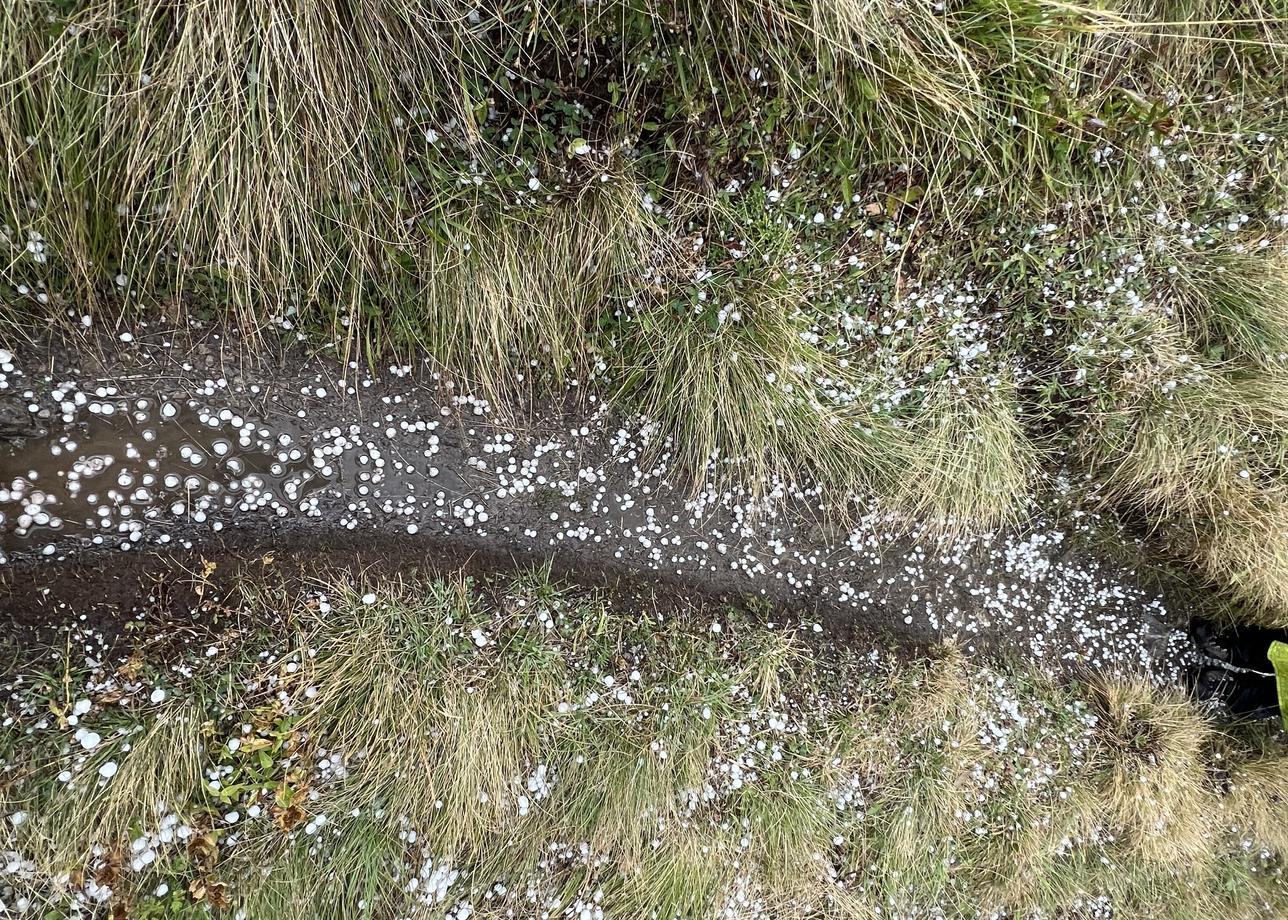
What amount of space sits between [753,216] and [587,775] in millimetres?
2381

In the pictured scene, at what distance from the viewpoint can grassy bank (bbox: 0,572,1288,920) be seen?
2.23m

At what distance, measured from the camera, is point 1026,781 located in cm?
292

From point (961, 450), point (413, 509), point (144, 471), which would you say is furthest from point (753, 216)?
point (144, 471)

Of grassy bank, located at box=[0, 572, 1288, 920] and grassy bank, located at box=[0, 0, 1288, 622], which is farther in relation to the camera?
grassy bank, located at box=[0, 572, 1288, 920]

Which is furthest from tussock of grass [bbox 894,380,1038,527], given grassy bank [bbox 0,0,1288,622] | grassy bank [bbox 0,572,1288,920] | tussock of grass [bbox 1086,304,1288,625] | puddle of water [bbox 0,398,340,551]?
puddle of water [bbox 0,398,340,551]

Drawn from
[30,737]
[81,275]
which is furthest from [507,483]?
[30,737]

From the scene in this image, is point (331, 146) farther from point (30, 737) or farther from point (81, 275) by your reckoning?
point (30, 737)

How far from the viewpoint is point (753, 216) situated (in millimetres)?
2402

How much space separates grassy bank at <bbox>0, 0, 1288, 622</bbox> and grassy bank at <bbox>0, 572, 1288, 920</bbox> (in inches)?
35.6

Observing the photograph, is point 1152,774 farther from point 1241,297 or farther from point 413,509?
point 413,509

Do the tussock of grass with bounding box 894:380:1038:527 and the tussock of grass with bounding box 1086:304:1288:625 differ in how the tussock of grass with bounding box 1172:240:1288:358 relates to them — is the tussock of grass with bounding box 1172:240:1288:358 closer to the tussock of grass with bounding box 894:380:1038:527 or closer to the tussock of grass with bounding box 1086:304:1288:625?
the tussock of grass with bounding box 1086:304:1288:625

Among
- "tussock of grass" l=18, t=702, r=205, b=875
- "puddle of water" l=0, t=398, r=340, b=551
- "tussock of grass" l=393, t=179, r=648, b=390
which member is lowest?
"tussock of grass" l=18, t=702, r=205, b=875

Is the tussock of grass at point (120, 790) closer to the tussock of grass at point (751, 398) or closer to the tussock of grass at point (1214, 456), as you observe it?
the tussock of grass at point (751, 398)

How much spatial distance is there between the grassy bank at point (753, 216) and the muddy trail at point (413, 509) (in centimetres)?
18
